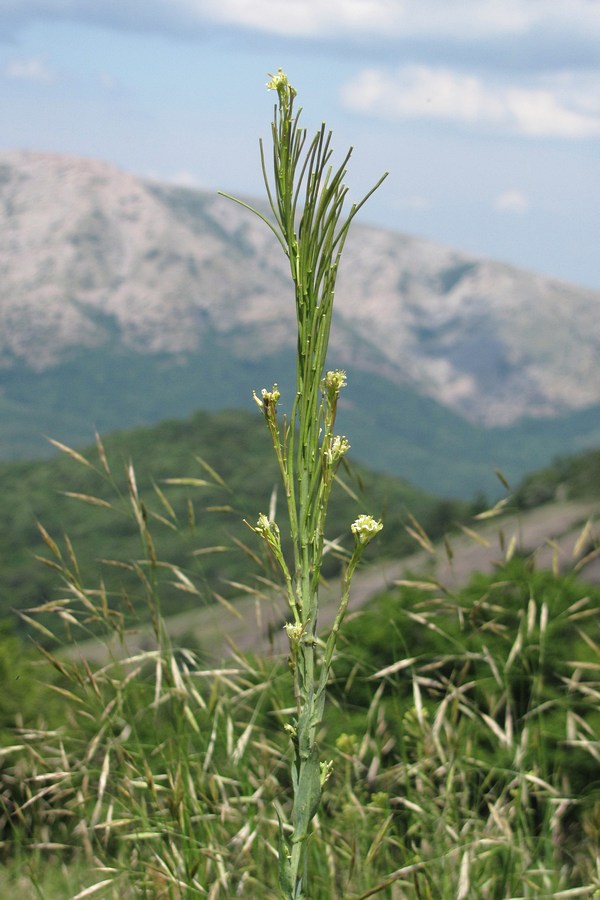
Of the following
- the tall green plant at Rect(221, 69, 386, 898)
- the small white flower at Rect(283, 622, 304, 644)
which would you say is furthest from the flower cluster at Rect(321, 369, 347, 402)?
the small white flower at Rect(283, 622, 304, 644)

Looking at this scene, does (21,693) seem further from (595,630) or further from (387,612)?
(595,630)

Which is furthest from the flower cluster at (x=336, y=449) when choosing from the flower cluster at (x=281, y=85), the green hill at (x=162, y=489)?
the green hill at (x=162, y=489)

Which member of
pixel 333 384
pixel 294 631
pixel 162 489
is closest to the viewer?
pixel 294 631

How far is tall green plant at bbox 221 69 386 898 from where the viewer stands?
158 cm

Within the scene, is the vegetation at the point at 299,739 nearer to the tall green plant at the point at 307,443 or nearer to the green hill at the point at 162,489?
the tall green plant at the point at 307,443

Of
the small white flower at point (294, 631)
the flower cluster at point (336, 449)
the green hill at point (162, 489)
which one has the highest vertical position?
the flower cluster at point (336, 449)

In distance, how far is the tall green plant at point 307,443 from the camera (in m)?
1.58

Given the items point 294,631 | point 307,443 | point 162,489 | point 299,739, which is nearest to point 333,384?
point 307,443

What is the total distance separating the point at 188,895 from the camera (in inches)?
98.4

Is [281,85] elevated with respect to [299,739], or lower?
elevated

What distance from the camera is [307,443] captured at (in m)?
1.61

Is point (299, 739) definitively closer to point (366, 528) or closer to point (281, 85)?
point (366, 528)

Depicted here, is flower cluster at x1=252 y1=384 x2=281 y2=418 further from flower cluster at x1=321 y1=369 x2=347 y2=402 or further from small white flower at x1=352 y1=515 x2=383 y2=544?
small white flower at x1=352 y1=515 x2=383 y2=544

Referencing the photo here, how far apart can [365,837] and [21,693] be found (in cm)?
355
